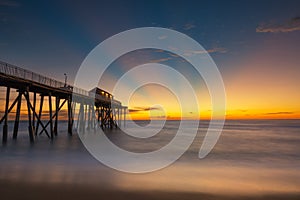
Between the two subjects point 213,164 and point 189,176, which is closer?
point 189,176

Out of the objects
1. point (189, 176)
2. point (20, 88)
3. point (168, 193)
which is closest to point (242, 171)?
point (189, 176)

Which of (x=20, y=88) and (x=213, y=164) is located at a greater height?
(x=20, y=88)

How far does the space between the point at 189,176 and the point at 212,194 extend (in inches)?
83.9

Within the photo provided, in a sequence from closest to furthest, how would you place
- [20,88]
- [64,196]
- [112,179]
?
[64,196], [112,179], [20,88]

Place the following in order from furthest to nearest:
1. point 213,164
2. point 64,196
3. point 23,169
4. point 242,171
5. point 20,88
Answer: point 20,88
point 213,164
point 242,171
point 23,169
point 64,196

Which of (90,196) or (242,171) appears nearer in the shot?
(90,196)

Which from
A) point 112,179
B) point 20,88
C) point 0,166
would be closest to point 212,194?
point 112,179

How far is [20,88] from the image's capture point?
48.4ft

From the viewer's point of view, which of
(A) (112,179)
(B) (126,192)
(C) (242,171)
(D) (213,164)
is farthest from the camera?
(D) (213,164)

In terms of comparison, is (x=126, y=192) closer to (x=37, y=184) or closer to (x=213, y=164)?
(x=37, y=184)

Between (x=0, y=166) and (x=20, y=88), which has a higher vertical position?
(x=20, y=88)

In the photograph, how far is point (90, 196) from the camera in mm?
5367

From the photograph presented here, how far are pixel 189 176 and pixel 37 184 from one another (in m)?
4.87

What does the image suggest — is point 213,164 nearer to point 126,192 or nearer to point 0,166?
point 126,192
